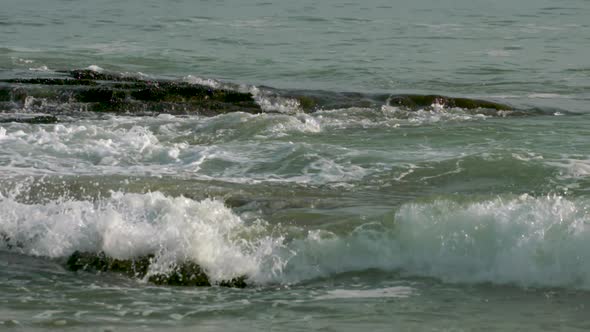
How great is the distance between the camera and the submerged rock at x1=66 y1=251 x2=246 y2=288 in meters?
6.97

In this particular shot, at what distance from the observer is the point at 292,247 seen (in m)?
7.33

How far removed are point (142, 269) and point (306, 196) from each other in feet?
7.49

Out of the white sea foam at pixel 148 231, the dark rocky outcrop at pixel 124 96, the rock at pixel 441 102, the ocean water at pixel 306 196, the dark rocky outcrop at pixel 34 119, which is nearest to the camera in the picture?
the ocean water at pixel 306 196

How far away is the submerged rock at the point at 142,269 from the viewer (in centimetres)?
697

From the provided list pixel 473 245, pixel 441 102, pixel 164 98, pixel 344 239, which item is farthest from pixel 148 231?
pixel 441 102

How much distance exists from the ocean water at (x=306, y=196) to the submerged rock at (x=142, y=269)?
6cm

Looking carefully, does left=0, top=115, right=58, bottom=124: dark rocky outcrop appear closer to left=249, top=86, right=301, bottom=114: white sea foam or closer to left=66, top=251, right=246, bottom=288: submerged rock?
left=249, top=86, right=301, bottom=114: white sea foam

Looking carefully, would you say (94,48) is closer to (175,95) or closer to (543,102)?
(175,95)

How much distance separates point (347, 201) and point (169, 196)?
4.87ft

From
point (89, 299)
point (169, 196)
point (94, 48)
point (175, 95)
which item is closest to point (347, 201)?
point (169, 196)

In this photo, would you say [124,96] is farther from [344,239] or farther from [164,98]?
Result: [344,239]

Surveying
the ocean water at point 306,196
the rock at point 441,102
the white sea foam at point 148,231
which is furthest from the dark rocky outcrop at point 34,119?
the white sea foam at point 148,231

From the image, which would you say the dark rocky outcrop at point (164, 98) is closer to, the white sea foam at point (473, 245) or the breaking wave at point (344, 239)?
the breaking wave at point (344, 239)

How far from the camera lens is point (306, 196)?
909 cm
